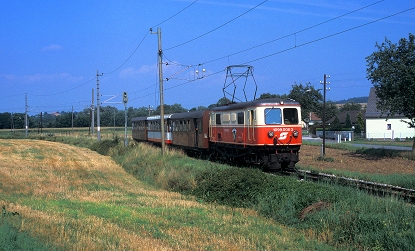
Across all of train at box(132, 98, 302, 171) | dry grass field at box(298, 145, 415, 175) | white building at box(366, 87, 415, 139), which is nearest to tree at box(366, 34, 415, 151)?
dry grass field at box(298, 145, 415, 175)

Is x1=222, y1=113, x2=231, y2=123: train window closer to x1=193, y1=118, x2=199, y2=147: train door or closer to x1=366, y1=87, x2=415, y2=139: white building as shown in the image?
x1=193, y1=118, x2=199, y2=147: train door

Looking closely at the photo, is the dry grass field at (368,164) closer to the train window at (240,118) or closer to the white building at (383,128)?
the train window at (240,118)

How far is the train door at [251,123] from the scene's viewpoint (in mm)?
21125

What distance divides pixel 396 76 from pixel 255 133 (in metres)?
14.3

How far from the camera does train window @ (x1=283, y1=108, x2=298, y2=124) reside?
21.3 m

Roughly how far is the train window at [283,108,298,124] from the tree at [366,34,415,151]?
1155 centimetres

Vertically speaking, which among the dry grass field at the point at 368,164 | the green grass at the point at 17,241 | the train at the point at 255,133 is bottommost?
the dry grass field at the point at 368,164

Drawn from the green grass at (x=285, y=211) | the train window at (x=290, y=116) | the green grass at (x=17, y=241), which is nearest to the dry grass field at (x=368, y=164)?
the train window at (x=290, y=116)

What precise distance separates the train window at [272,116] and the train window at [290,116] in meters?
0.37

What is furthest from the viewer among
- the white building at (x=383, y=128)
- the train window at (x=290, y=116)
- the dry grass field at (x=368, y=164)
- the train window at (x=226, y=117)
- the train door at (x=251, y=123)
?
the white building at (x=383, y=128)

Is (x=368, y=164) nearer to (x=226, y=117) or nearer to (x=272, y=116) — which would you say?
(x=226, y=117)

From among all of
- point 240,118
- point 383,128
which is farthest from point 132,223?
point 383,128

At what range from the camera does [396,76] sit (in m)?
30.4

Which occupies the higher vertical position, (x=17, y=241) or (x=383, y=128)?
(x=383, y=128)
